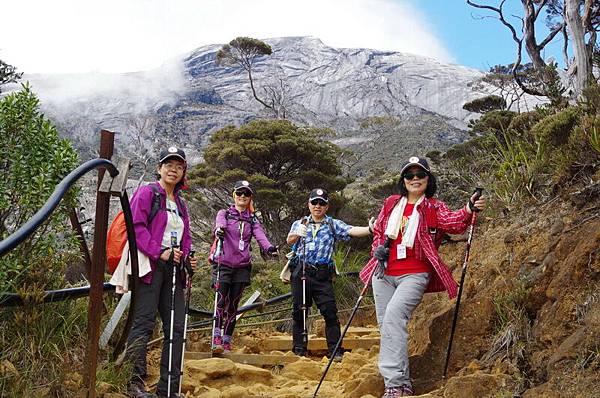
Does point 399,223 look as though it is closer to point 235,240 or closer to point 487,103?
point 235,240

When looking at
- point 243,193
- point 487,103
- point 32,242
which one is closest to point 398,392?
point 32,242

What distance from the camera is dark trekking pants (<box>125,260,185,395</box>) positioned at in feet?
13.5

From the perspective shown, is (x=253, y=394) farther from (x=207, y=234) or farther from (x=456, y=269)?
(x=207, y=234)

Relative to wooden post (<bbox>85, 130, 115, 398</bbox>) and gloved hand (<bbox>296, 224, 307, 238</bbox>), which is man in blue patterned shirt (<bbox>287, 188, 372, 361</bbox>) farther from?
wooden post (<bbox>85, 130, 115, 398</bbox>)

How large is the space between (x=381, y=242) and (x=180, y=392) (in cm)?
174

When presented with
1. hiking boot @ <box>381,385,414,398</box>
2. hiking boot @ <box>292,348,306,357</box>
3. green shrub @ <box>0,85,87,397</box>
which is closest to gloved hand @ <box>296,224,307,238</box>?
hiking boot @ <box>292,348,306,357</box>

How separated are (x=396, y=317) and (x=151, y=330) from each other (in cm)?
162

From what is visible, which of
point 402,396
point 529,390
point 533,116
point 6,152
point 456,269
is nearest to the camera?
point 529,390

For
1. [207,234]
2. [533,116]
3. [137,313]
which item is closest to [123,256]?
[137,313]

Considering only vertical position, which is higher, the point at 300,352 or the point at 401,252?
the point at 401,252

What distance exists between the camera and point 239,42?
29188 millimetres

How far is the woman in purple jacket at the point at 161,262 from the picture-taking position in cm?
413

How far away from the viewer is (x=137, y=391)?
13.1 ft

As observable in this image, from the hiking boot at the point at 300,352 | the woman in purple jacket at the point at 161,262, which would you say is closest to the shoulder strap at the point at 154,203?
the woman in purple jacket at the point at 161,262
